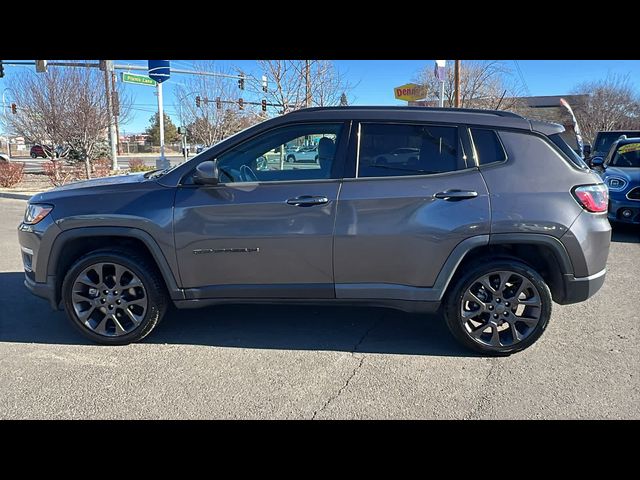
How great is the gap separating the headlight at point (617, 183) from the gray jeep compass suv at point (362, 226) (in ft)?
17.8

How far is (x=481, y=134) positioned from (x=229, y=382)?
2660mm

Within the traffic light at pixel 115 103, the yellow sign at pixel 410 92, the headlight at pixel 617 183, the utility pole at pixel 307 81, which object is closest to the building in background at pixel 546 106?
the yellow sign at pixel 410 92

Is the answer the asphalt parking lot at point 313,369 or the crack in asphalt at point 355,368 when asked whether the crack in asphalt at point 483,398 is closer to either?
the asphalt parking lot at point 313,369

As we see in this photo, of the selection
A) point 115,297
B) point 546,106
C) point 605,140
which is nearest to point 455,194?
point 115,297

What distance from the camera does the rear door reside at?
3.40 meters

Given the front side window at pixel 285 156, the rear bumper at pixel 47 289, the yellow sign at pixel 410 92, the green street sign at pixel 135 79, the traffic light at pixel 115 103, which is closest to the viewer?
the front side window at pixel 285 156

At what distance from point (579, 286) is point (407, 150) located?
170 centimetres

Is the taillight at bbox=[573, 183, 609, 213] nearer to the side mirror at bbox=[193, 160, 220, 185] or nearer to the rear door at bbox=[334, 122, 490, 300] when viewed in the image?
the rear door at bbox=[334, 122, 490, 300]

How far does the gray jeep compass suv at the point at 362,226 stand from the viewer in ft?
11.2

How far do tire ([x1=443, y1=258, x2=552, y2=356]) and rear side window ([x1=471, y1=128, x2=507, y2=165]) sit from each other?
0.79 metres
